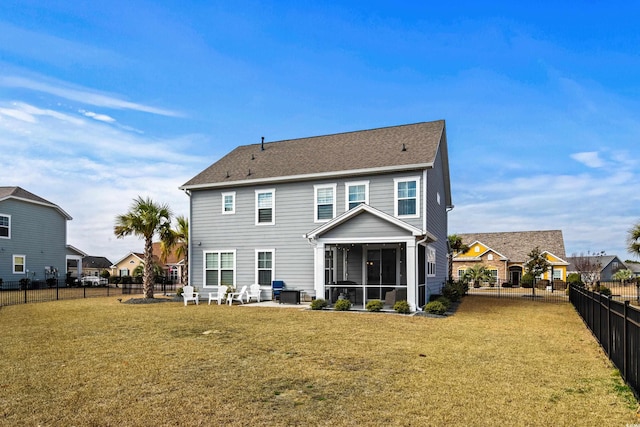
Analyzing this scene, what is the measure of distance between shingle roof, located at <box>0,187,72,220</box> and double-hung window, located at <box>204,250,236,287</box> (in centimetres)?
2147

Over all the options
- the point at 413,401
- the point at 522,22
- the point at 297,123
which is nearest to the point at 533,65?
the point at 522,22

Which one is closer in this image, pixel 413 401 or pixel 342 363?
pixel 413 401

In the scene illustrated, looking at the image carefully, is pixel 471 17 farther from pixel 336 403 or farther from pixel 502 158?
pixel 336 403

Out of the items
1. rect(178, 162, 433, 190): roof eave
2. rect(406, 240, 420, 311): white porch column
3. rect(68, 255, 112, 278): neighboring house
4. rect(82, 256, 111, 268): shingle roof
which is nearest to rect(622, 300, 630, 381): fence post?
rect(406, 240, 420, 311): white porch column

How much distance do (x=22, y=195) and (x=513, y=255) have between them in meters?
47.6

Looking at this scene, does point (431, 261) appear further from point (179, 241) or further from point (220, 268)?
point (179, 241)

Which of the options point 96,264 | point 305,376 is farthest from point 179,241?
point 96,264

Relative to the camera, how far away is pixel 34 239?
120 feet

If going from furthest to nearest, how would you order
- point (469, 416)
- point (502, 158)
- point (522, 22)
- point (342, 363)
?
point (502, 158) < point (522, 22) < point (342, 363) < point (469, 416)

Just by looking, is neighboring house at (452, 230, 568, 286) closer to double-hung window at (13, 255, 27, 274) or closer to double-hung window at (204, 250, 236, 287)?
double-hung window at (204, 250, 236, 287)

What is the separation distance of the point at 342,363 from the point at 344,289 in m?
10.6

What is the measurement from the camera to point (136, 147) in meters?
19.9

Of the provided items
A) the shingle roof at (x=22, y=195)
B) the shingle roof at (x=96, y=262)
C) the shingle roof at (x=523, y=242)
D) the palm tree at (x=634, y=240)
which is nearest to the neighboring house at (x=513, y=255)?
the shingle roof at (x=523, y=242)

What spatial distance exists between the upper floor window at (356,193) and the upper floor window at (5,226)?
95.0 ft
